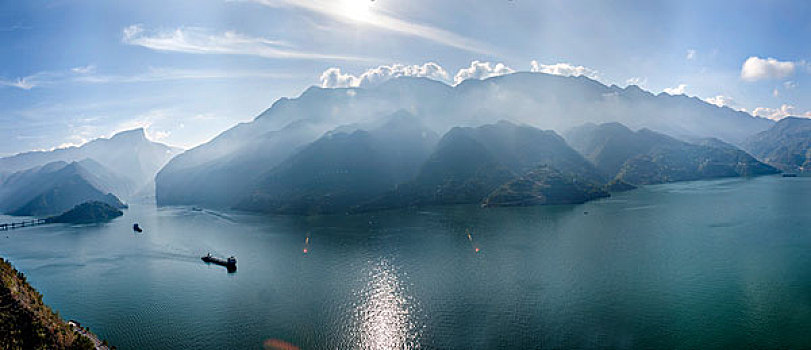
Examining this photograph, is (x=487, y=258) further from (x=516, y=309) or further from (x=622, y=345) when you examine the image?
(x=622, y=345)

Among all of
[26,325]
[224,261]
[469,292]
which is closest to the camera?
[26,325]

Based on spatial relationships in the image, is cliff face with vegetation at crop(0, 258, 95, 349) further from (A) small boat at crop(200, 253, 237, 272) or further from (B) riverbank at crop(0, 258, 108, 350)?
→ (A) small boat at crop(200, 253, 237, 272)

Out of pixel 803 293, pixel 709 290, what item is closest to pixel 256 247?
pixel 709 290

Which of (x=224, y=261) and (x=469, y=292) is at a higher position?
(x=469, y=292)

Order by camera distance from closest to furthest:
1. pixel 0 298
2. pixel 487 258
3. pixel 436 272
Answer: pixel 0 298
pixel 436 272
pixel 487 258

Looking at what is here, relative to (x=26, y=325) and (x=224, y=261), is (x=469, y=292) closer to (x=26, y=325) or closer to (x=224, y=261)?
(x=26, y=325)

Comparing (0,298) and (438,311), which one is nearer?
(0,298)

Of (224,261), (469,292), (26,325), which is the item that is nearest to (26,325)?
(26,325)
